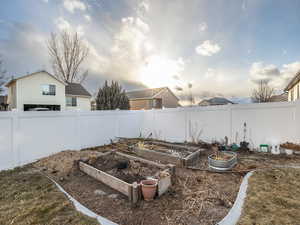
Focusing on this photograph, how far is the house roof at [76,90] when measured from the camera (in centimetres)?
1948

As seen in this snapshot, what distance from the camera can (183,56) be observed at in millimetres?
8797

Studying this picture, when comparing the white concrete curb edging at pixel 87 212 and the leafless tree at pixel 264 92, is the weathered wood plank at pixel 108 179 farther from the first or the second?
the leafless tree at pixel 264 92

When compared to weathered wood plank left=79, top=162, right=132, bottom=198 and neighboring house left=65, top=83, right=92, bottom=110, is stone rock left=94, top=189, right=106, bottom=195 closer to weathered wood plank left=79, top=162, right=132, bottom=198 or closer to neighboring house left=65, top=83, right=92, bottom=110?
weathered wood plank left=79, top=162, right=132, bottom=198

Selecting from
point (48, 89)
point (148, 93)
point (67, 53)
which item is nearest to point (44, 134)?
point (48, 89)

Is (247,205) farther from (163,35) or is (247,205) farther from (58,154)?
(163,35)

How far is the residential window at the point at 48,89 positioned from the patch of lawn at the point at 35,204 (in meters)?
15.9

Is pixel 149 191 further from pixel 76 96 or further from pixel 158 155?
pixel 76 96

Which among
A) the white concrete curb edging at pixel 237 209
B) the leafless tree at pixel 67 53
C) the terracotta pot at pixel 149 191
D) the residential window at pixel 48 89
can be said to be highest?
the leafless tree at pixel 67 53

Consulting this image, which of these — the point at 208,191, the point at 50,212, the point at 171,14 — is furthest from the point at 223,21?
the point at 50,212

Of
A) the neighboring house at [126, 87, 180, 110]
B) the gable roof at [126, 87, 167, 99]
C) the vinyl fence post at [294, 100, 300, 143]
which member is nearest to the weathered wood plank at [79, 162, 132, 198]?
the vinyl fence post at [294, 100, 300, 143]

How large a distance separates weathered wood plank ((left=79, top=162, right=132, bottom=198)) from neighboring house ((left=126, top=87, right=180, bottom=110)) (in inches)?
818

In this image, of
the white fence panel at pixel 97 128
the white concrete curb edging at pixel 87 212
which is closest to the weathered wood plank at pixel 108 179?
the white concrete curb edging at pixel 87 212

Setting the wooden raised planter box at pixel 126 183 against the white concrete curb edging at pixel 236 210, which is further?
the wooden raised planter box at pixel 126 183

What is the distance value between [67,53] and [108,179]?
22114 mm
